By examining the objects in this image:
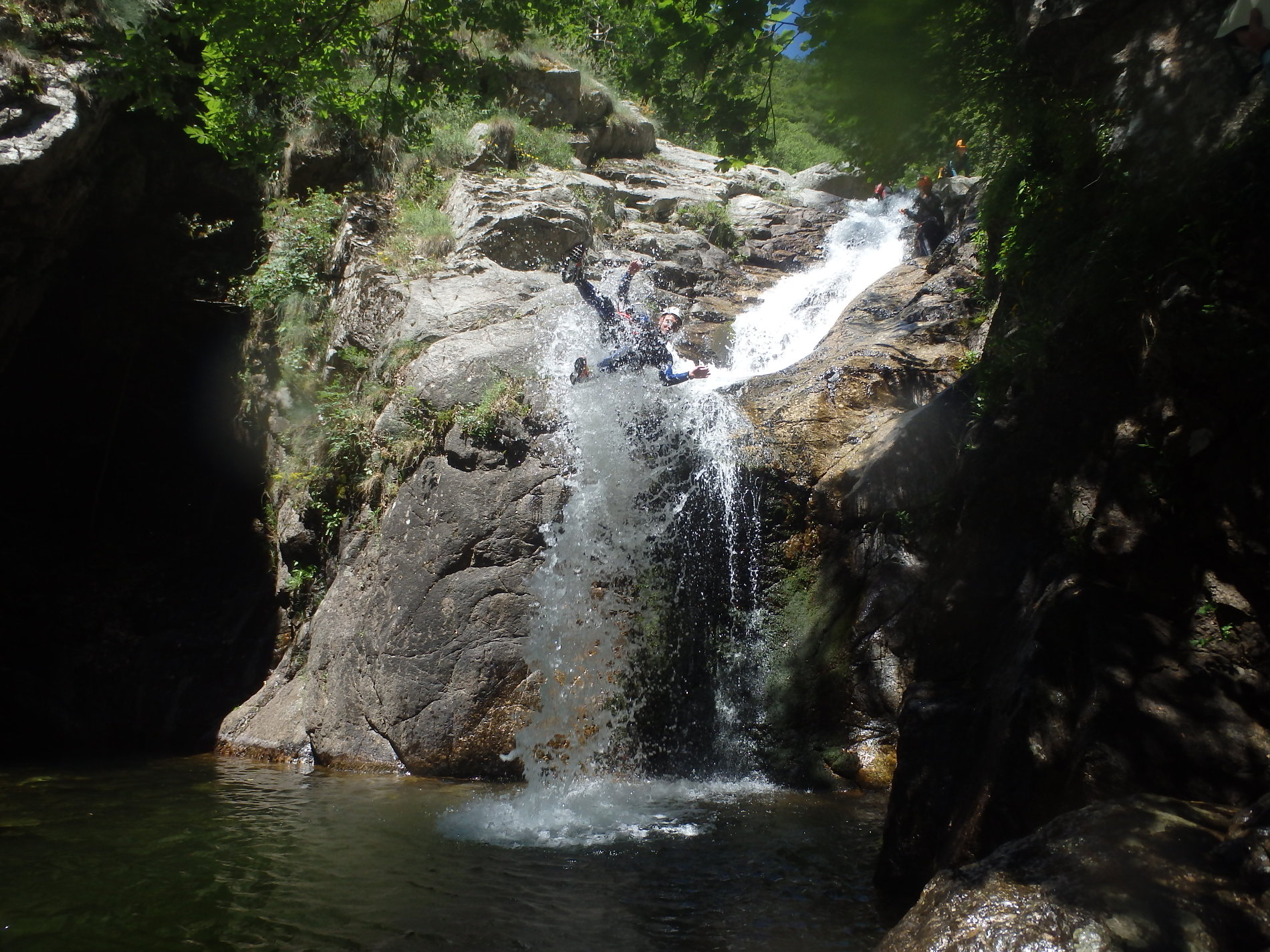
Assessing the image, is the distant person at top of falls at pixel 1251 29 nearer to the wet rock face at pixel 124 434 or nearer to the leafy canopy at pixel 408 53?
the leafy canopy at pixel 408 53

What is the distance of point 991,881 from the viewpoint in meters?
2.68

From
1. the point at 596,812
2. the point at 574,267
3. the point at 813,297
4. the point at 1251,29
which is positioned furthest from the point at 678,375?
the point at 1251,29

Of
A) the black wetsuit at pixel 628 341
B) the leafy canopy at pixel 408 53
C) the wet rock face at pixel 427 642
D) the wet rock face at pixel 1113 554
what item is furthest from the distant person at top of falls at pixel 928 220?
the wet rock face at pixel 427 642

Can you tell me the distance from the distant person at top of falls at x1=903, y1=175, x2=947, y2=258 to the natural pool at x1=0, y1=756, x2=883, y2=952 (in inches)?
431

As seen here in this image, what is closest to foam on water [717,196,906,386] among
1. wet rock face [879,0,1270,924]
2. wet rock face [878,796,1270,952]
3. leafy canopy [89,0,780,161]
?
leafy canopy [89,0,780,161]


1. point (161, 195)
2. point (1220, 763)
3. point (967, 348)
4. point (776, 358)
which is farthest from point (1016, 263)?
point (161, 195)

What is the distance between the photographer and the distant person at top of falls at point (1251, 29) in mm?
3955

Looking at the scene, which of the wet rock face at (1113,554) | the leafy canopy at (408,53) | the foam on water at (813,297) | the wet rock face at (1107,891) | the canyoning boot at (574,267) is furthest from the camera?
the foam on water at (813,297)

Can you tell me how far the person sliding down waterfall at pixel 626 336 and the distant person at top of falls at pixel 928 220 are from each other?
5.35 metres

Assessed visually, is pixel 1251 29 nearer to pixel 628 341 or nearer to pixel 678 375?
pixel 678 375

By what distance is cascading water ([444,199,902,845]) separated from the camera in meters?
6.46

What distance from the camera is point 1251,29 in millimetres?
4016

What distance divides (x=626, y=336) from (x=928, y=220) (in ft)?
22.5

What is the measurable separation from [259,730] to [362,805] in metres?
3.20
